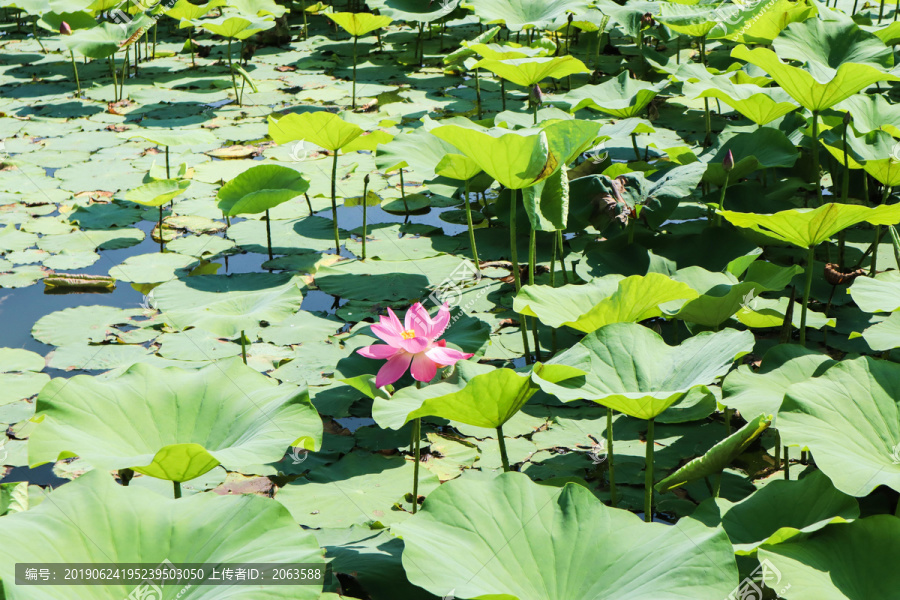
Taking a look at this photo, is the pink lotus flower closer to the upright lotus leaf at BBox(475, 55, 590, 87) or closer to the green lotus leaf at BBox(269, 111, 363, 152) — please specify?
the green lotus leaf at BBox(269, 111, 363, 152)

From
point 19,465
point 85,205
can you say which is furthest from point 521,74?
point 19,465

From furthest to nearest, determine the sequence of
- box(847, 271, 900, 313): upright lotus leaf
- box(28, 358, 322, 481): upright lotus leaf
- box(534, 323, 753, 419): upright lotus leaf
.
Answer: box(847, 271, 900, 313): upright lotus leaf, box(534, 323, 753, 419): upright lotus leaf, box(28, 358, 322, 481): upright lotus leaf

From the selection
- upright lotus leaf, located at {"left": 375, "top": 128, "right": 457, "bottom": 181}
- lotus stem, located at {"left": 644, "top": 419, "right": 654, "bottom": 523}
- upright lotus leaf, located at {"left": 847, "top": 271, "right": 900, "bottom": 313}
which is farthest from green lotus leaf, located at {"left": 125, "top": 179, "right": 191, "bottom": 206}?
upright lotus leaf, located at {"left": 847, "top": 271, "right": 900, "bottom": 313}

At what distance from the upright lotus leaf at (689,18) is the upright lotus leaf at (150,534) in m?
4.26

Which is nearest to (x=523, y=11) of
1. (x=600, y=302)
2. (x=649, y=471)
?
(x=600, y=302)

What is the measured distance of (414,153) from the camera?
3.21m

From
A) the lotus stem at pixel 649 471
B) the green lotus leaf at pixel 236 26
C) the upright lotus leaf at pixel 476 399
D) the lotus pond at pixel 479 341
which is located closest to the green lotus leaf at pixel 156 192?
the lotus pond at pixel 479 341

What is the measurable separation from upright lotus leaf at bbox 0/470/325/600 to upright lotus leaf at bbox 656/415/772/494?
835 millimetres

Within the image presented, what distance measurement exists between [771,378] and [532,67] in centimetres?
240

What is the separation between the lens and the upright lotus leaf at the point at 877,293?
Result: 214cm

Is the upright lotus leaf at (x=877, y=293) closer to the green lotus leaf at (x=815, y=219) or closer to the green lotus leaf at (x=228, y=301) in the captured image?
the green lotus leaf at (x=815, y=219)

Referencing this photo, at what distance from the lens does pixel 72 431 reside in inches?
64.4

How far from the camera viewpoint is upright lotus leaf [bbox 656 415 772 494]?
62.9 inches

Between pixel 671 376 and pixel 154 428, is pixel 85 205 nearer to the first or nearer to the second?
pixel 154 428
